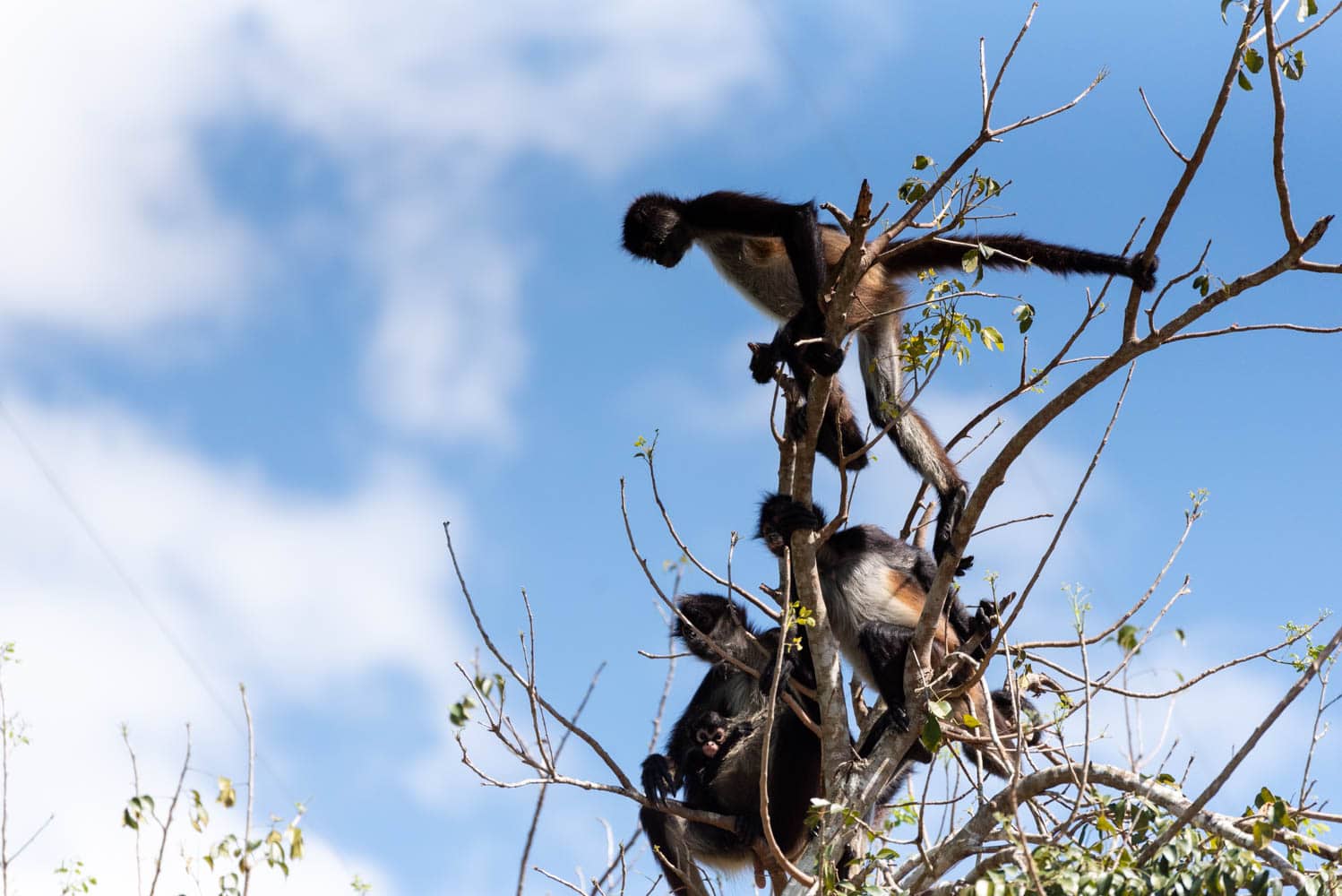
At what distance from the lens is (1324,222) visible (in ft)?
13.7

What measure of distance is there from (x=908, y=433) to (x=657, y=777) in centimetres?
249

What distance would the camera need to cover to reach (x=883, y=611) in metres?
7.34

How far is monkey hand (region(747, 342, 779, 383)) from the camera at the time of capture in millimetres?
6285

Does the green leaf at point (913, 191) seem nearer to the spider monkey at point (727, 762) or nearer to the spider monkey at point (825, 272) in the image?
the spider monkey at point (825, 272)

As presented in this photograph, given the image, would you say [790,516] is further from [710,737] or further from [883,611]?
[710,737]

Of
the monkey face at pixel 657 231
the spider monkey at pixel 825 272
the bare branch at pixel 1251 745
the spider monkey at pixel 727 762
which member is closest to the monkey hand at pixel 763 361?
the spider monkey at pixel 825 272

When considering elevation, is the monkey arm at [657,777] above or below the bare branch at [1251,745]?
above

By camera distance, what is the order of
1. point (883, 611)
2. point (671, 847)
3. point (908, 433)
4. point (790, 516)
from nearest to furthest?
point (790, 516) < point (671, 847) < point (908, 433) < point (883, 611)

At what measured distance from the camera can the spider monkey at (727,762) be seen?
22.9ft

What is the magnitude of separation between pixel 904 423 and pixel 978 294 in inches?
80.1

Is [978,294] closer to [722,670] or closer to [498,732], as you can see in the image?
[498,732]

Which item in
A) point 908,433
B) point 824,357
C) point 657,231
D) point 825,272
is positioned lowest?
point 824,357

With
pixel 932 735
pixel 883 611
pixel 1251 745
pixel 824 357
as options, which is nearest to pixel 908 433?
pixel 883 611

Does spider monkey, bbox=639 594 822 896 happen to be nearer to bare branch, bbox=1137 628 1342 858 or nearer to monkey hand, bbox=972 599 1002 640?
monkey hand, bbox=972 599 1002 640
